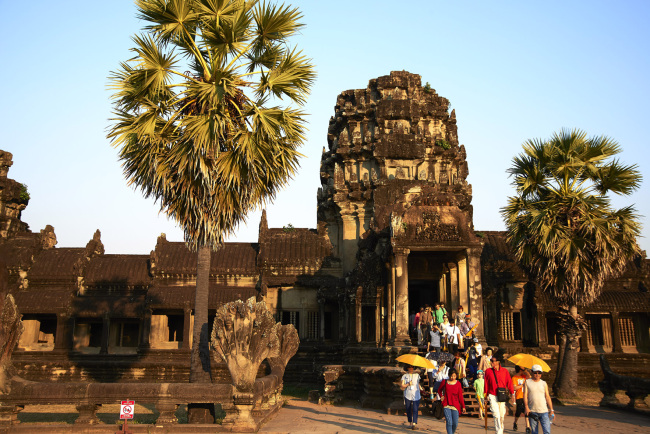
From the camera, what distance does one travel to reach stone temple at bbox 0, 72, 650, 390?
24406 millimetres

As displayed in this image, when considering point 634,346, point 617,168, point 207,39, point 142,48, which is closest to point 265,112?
point 207,39

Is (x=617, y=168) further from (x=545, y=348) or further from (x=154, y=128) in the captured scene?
(x=154, y=128)

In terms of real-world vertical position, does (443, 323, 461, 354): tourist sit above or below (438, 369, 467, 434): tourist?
above

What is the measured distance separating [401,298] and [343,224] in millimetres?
9343

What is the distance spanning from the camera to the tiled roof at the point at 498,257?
1048 inches

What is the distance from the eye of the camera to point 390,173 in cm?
2652

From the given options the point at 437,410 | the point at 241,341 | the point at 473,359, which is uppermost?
the point at 241,341

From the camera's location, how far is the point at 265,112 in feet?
45.6

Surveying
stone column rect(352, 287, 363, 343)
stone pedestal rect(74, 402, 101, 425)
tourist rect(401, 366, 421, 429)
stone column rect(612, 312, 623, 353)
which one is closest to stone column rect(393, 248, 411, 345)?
stone column rect(352, 287, 363, 343)

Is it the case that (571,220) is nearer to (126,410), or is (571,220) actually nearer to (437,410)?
(437,410)

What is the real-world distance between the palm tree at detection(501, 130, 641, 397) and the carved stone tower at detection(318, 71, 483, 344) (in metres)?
2.55

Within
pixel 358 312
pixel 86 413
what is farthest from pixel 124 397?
pixel 358 312

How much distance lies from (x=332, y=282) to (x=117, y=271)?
10.5 metres

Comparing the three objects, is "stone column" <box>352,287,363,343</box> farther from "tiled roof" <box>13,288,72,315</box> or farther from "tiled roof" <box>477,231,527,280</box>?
"tiled roof" <box>13,288,72,315</box>
